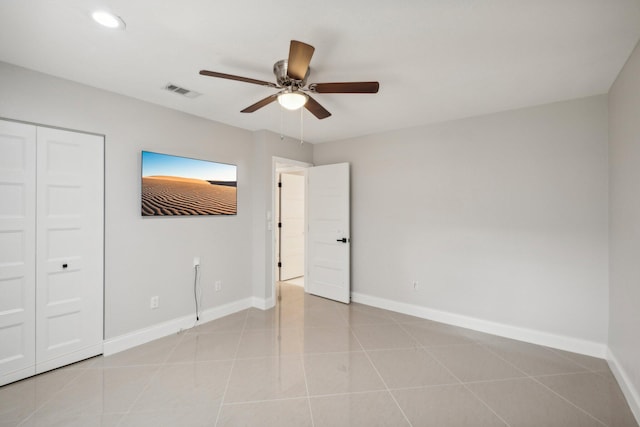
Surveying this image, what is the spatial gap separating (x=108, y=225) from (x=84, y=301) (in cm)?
70

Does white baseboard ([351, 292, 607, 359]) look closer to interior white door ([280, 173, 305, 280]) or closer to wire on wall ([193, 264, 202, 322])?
interior white door ([280, 173, 305, 280])

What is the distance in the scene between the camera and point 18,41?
6.09 feet

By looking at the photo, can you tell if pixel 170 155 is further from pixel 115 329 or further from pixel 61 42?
pixel 115 329

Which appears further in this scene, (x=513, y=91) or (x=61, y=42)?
(x=513, y=91)

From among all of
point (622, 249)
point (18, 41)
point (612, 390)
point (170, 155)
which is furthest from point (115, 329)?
point (622, 249)

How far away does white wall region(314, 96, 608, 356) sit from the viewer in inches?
106

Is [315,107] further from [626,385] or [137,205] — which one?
[626,385]

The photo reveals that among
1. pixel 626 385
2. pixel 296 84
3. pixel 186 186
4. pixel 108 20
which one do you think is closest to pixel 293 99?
pixel 296 84

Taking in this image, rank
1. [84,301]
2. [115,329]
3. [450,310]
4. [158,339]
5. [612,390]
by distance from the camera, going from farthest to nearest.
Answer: [450,310], [158,339], [115,329], [84,301], [612,390]

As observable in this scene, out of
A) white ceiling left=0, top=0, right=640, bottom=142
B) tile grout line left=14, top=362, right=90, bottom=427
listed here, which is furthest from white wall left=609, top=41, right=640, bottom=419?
tile grout line left=14, top=362, right=90, bottom=427

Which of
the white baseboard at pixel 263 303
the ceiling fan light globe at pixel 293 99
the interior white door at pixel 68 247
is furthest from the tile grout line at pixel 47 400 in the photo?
the ceiling fan light globe at pixel 293 99

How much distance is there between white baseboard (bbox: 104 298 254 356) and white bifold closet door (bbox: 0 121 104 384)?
0.12 m

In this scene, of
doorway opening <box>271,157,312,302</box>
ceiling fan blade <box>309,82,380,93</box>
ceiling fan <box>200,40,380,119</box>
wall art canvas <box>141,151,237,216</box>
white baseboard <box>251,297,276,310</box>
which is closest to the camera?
ceiling fan <box>200,40,380,119</box>

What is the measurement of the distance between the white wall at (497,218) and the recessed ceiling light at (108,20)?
121 inches
